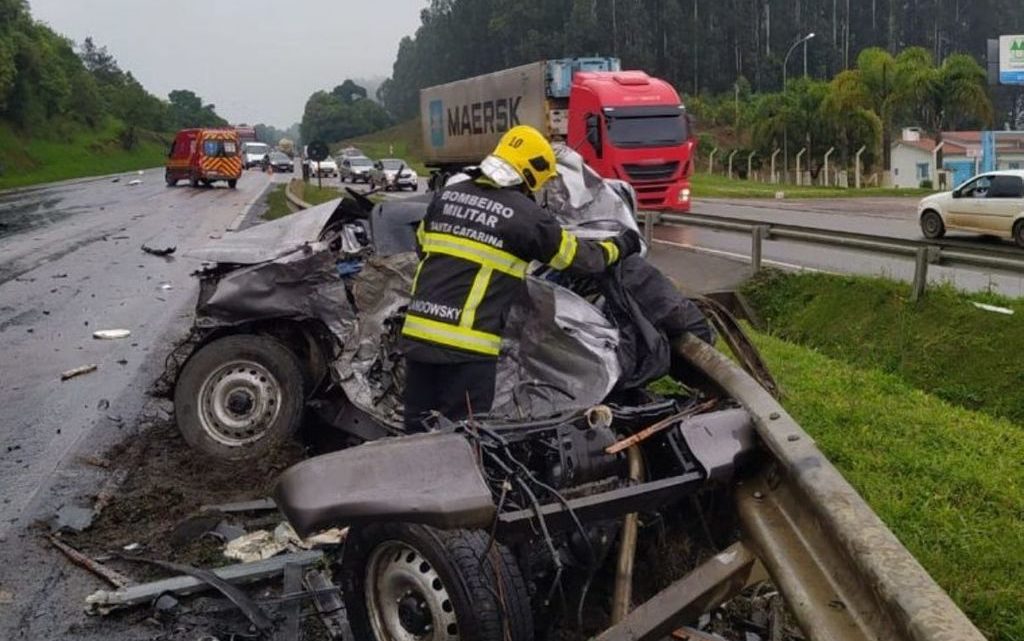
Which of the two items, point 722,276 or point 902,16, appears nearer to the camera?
point 722,276

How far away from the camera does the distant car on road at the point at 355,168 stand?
46.4 meters

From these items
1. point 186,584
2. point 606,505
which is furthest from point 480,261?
point 186,584

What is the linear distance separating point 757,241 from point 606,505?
345 inches

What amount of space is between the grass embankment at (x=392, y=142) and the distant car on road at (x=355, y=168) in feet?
140

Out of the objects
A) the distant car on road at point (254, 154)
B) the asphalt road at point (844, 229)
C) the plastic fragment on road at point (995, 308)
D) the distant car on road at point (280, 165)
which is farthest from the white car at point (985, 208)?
the distant car on road at point (254, 154)

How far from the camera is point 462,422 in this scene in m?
3.63

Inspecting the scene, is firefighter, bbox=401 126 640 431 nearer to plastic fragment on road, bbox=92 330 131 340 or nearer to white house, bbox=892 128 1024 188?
plastic fragment on road, bbox=92 330 131 340

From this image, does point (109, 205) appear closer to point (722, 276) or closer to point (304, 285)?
point (722, 276)

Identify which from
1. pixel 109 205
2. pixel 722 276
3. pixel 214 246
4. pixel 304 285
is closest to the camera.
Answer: pixel 304 285

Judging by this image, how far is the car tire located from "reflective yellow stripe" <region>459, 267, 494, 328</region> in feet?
4.02

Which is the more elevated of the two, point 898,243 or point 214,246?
point 214,246

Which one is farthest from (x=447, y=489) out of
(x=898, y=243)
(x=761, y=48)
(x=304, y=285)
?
(x=761, y=48)

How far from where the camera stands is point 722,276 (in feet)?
39.9

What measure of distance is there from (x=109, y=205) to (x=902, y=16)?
88807mm
